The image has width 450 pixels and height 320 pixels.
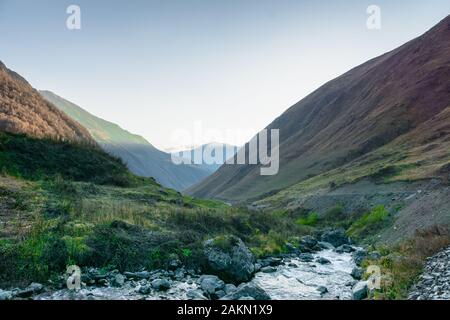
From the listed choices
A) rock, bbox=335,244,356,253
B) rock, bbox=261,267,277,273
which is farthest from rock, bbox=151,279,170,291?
rock, bbox=335,244,356,253

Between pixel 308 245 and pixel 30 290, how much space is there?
848 inches

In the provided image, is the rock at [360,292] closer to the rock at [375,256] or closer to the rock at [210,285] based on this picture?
the rock at [210,285]

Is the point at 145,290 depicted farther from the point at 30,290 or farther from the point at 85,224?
the point at 85,224

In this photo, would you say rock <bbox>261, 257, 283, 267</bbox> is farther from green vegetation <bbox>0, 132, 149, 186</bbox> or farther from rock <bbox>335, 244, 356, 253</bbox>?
green vegetation <bbox>0, 132, 149, 186</bbox>

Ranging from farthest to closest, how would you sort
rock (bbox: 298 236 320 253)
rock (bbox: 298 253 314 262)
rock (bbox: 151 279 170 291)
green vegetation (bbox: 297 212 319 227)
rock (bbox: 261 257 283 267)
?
1. green vegetation (bbox: 297 212 319 227)
2. rock (bbox: 298 236 320 253)
3. rock (bbox: 298 253 314 262)
4. rock (bbox: 261 257 283 267)
5. rock (bbox: 151 279 170 291)

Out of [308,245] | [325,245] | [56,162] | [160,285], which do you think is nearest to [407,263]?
[160,285]

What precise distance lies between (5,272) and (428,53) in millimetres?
129847

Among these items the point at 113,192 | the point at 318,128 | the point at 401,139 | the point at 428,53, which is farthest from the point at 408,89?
the point at 113,192

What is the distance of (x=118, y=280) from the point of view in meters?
15.2

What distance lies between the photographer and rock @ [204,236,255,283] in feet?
60.6

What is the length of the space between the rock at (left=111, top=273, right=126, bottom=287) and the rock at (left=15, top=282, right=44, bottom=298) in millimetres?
2644

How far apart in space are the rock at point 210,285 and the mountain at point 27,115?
37.4 meters

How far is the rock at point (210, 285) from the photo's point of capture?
15218mm

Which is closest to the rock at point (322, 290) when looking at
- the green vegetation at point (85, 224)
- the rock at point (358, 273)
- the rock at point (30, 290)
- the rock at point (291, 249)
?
the rock at point (358, 273)
